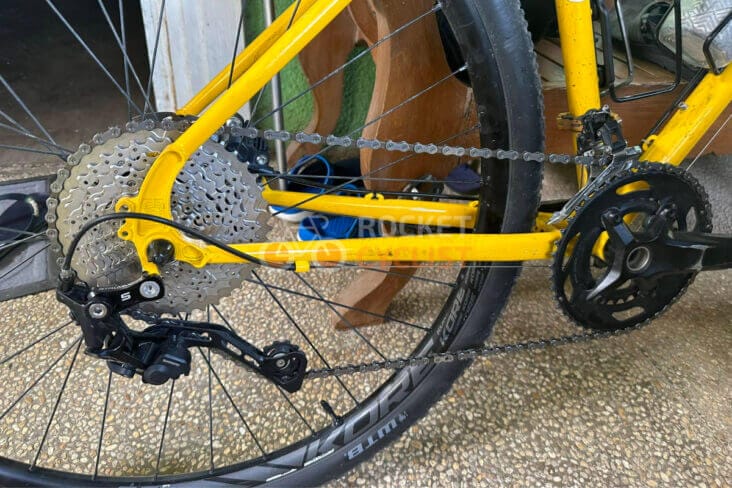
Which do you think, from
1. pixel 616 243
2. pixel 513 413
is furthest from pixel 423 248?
pixel 513 413

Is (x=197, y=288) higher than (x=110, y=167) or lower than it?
lower

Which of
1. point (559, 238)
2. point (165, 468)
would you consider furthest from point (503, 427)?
point (165, 468)

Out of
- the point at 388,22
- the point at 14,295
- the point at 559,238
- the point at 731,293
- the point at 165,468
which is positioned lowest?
the point at 731,293

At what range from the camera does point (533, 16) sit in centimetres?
92

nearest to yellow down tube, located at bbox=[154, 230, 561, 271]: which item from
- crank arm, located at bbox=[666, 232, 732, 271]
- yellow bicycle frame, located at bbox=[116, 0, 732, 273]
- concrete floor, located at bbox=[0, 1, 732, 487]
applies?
yellow bicycle frame, located at bbox=[116, 0, 732, 273]

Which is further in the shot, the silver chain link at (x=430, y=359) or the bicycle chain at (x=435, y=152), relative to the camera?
the silver chain link at (x=430, y=359)

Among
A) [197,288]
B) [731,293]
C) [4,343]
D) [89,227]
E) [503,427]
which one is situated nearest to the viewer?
[89,227]

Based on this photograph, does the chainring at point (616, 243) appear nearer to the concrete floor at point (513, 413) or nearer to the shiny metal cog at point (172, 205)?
the concrete floor at point (513, 413)

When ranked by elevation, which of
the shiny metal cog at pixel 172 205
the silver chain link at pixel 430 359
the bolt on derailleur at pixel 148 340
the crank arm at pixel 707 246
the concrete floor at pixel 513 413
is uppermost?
the shiny metal cog at pixel 172 205

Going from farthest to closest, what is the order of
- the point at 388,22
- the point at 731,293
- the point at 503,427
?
the point at 731,293 < the point at 503,427 < the point at 388,22

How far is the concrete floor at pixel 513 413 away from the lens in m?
0.91

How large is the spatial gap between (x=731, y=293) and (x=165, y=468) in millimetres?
1278

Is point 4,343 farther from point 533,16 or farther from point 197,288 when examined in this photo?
point 533,16

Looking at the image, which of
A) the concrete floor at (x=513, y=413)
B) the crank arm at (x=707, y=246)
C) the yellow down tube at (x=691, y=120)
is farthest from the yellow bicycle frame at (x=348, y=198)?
the concrete floor at (x=513, y=413)
